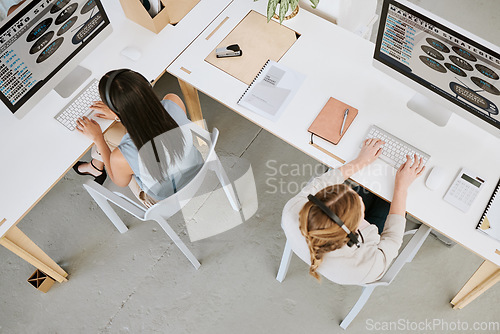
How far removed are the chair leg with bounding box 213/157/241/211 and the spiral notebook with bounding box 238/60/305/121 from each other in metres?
0.34

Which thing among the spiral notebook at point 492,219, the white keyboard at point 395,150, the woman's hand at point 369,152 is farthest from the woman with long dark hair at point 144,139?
the spiral notebook at point 492,219

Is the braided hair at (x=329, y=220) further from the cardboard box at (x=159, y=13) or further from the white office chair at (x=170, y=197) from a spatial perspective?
the cardboard box at (x=159, y=13)

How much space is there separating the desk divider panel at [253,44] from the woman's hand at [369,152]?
0.66 meters

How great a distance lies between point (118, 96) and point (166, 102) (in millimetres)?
313

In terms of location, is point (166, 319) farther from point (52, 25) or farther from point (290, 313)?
point (52, 25)

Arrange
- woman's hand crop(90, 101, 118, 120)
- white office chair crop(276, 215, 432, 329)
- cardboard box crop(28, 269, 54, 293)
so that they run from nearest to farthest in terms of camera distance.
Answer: white office chair crop(276, 215, 432, 329) → woman's hand crop(90, 101, 118, 120) → cardboard box crop(28, 269, 54, 293)

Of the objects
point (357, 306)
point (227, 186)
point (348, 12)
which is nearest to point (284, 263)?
point (357, 306)

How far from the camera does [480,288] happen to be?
2.06 metres

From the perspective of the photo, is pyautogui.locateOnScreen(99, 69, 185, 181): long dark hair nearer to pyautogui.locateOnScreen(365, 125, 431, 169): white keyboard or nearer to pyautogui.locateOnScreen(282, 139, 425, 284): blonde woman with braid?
pyautogui.locateOnScreen(282, 139, 425, 284): blonde woman with braid

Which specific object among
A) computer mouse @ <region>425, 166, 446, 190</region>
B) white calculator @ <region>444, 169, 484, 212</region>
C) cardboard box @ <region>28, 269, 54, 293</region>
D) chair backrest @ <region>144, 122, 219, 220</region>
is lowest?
cardboard box @ <region>28, 269, 54, 293</region>

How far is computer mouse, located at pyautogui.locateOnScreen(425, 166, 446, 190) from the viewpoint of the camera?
6.07 feet

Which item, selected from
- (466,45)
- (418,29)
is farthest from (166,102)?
(466,45)

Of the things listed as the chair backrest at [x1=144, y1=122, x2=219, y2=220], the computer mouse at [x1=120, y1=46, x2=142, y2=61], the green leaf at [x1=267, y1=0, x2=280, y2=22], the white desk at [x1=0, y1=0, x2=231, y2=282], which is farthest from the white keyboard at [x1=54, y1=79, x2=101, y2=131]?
the green leaf at [x1=267, y1=0, x2=280, y2=22]

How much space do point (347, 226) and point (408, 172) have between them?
0.54 metres
